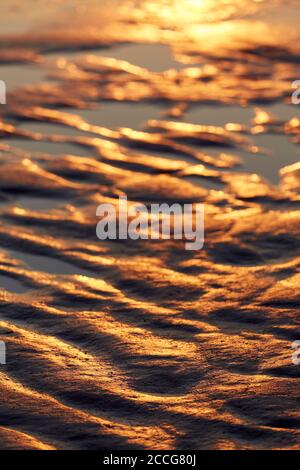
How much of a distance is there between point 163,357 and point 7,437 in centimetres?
88

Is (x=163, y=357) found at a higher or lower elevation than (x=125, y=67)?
lower

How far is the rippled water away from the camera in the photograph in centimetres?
448

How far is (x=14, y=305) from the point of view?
5.45 meters

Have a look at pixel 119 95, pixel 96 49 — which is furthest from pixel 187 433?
pixel 96 49

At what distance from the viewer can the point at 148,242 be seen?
6.25 m

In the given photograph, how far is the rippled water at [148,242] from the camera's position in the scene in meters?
4.48

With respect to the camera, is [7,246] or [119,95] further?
[119,95]

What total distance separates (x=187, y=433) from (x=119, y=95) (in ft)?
16.1

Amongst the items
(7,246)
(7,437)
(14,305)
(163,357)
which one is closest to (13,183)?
(7,246)

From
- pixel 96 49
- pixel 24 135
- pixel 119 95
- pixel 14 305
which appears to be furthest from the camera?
pixel 96 49

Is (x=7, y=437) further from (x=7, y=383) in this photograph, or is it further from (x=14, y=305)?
(x=14, y=305)

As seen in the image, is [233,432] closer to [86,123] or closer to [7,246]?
[7,246]
